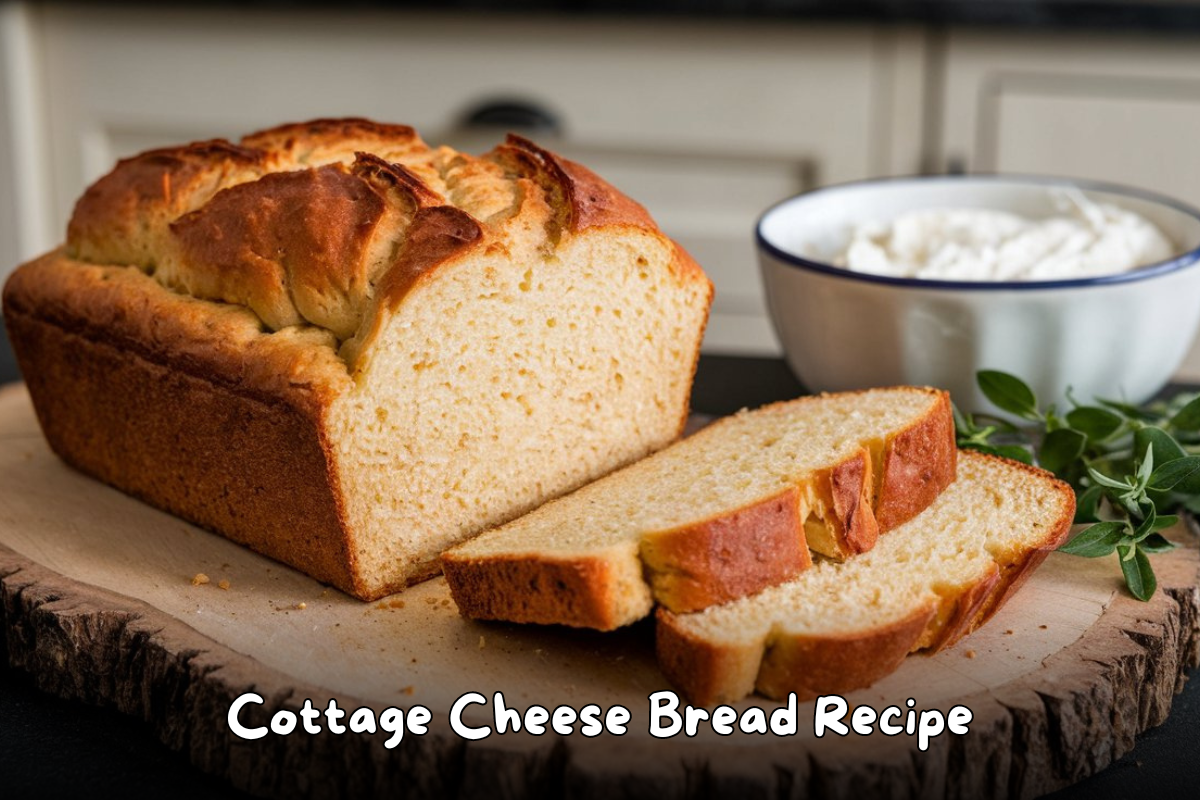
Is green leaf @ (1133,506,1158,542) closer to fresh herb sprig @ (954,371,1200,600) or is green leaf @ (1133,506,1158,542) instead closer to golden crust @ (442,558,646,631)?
fresh herb sprig @ (954,371,1200,600)

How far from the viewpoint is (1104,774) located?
70.7 inches

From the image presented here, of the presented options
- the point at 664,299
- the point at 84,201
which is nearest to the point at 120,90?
the point at 84,201

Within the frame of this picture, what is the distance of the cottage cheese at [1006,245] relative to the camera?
270cm

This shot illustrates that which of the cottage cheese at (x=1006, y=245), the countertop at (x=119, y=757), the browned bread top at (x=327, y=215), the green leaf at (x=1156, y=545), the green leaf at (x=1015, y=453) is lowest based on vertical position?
the countertop at (x=119, y=757)

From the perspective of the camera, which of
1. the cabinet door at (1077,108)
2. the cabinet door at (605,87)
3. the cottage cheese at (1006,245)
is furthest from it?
the cabinet door at (605,87)

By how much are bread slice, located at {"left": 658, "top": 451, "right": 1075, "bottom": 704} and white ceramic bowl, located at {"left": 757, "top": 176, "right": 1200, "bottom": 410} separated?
1.45ft

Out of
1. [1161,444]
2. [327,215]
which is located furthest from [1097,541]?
[327,215]

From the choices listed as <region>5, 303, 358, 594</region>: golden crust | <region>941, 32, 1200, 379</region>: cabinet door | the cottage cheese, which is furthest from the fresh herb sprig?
<region>941, 32, 1200, 379</region>: cabinet door

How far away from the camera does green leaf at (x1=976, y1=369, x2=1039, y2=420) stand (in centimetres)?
240

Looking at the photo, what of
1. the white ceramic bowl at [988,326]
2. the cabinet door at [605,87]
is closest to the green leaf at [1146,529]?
the white ceramic bowl at [988,326]

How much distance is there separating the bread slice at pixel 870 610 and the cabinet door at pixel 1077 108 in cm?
258

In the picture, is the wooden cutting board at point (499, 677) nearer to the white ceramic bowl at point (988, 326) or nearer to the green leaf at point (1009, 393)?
the green leaf at point (1009, 393)

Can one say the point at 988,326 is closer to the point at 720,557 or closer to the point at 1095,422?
the point at 1095,422

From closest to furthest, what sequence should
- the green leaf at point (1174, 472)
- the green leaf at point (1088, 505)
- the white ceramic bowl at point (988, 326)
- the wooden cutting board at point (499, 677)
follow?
1. the wooden cutting board at point (499, 677)
2. the green leaf at point (1174, 472)
3. the green leaf at point (1088, 505)
4. the white ceramic bowl at point (988, 326)
